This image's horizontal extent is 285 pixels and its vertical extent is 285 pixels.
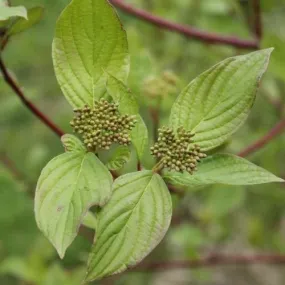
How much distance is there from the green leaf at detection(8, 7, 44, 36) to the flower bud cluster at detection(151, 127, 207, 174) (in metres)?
0.21

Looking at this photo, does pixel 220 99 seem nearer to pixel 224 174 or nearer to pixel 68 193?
pixel 224 174

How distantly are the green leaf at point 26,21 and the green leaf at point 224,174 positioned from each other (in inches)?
9.4

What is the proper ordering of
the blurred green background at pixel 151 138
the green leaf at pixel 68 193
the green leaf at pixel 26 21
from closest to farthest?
the green leaf at pixel 68 193 → the green leaf at pixel 26 21 → the blurred green background at pixel 151 138

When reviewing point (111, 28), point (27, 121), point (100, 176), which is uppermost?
point (111, 28)

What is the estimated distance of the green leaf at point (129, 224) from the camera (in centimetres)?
57

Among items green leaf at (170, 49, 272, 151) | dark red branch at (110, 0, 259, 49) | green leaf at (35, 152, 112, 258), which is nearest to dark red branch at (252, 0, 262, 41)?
dark red branch at (110, 0, 259, 49)

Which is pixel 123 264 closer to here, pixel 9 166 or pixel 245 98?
pixel 245 98

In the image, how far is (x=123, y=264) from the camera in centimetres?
57

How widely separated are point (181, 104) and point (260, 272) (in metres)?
2.40

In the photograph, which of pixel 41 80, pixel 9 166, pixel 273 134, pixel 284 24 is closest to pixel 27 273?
pixel 9 166

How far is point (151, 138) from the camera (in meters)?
1.41

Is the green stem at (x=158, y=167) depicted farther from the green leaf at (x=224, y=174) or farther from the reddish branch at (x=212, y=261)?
the reddish branch at (x=212, y=261)

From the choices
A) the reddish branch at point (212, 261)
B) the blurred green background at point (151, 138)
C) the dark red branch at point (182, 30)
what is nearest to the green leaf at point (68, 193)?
the blurred green background at point (151, 138)

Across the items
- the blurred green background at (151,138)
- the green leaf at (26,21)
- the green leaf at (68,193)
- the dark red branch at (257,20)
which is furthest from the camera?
the blurred green background at (151,138)
